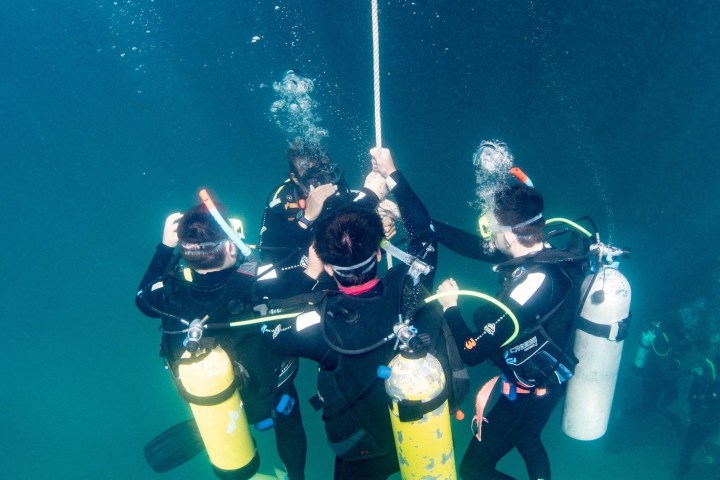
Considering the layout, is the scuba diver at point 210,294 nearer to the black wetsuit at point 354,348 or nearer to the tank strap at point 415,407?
the black wetsuit at point 354,348

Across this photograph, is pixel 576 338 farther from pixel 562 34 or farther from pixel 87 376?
pixel 87 376

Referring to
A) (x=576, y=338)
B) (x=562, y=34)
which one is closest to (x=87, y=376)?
(x=576, y=338)

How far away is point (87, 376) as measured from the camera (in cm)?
2323

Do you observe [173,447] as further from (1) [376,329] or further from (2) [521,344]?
(2) [521,344]

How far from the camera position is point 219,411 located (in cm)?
318

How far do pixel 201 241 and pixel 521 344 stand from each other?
2555mm

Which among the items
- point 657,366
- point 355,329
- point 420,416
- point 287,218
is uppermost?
point 287,218

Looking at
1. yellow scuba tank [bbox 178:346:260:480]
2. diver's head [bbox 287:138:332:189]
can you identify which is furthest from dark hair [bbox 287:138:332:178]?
yellow scuba tank [bbox 178:346:260:480]

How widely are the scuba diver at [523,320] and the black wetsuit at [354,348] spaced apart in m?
0.39

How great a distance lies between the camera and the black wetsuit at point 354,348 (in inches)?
97.0

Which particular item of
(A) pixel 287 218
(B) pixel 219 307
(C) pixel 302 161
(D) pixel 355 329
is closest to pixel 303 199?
(A) pixel 287 218

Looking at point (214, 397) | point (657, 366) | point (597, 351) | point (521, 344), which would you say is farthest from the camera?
point (657, 366)

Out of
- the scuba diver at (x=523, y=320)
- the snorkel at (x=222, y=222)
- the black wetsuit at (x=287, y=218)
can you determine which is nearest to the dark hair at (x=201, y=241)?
the snorkel at (x=222, y=222)

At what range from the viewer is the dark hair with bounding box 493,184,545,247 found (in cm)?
319
